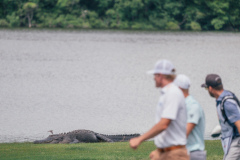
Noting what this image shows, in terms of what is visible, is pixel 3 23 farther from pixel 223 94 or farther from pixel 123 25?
pixel 223 94

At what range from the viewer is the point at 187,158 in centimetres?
595

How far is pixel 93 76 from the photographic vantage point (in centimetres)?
4075

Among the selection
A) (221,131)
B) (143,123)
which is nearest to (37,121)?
(143,123)

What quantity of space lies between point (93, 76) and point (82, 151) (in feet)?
92.2

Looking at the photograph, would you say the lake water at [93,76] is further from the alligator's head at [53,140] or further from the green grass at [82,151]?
the green grass at [82,151]

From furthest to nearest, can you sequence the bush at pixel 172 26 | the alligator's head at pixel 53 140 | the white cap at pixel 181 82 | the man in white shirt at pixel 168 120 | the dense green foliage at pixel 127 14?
the bush at pixel 172 26 → the dense green foliage at pixel 127 14 → the alligator's head at pixel 53 140 → the white cap at pixel 181 82 → the man in white shirt at pixel 168 120

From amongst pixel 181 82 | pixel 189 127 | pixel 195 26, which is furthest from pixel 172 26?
pixel 189 127

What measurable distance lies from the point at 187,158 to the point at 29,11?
8528 centimetres

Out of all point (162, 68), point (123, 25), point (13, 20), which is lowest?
point (162, 68)

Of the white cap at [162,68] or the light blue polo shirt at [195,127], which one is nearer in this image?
the white cap at [162,68]

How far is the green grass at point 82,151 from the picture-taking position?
1152 cm

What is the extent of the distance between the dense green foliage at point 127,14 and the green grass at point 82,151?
253 ft

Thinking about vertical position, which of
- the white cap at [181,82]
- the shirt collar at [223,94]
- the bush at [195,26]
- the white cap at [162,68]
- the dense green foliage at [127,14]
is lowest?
the shirt collar at [223,94]

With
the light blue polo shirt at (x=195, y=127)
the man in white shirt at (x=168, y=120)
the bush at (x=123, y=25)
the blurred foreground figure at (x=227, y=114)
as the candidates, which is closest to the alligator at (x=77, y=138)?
the blurred foreground figure at (x=227, y=114)
